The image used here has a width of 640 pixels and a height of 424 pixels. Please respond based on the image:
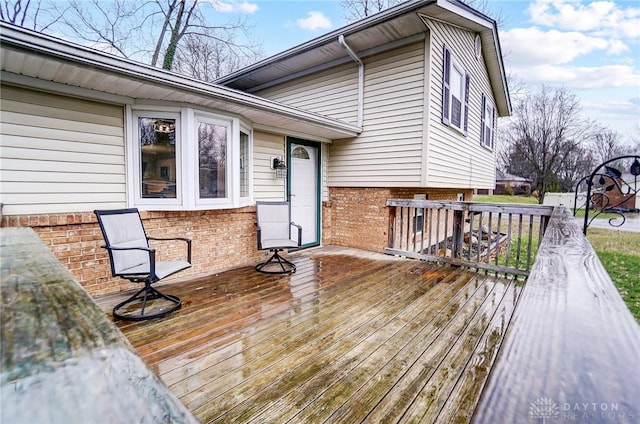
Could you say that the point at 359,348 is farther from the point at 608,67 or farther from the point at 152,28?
the point at 608,67

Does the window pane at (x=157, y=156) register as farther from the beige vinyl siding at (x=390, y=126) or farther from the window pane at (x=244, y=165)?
the beige vinyl siding at (x=390, y=126)

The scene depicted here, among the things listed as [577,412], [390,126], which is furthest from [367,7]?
[577,412]

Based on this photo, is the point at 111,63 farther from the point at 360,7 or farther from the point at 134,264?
the point at 360,7

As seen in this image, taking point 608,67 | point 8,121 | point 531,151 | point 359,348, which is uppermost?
point 608,67

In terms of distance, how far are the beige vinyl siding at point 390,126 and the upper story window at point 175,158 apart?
2.88 metres

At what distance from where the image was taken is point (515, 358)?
54cm

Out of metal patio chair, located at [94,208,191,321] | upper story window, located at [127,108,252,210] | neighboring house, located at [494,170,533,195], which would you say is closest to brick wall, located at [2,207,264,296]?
upper story window, located at [127,108,252,210]

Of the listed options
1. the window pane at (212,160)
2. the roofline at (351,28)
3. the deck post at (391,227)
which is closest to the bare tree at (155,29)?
the roofline at (351,28)

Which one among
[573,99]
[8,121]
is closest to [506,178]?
[573,99]

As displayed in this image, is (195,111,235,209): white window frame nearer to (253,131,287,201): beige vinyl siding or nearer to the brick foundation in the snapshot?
the brick foundation

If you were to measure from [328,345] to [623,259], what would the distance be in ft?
25.8

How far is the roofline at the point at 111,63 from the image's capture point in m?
2.59

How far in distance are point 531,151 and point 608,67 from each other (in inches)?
573

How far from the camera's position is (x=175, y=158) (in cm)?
423
